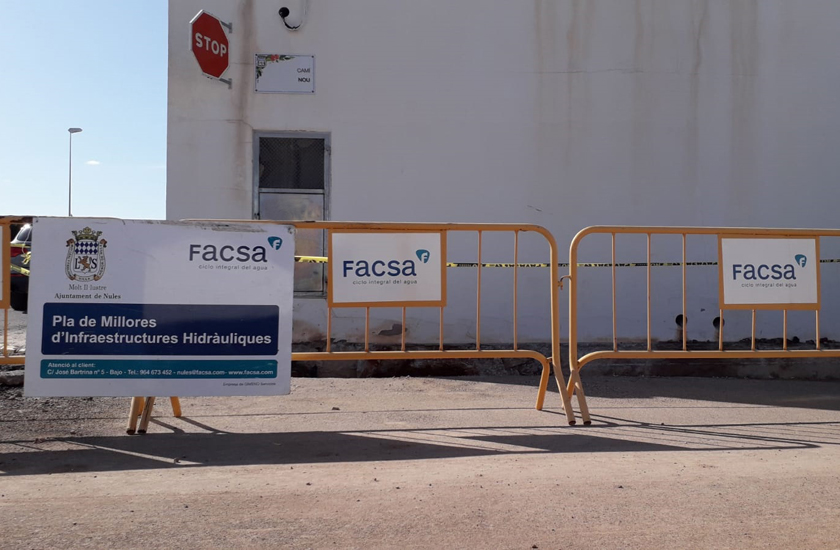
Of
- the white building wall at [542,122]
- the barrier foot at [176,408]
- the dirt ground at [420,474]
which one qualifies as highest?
the white building wall at [542,122]

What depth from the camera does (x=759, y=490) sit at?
13.3 ft

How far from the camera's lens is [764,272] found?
250 inches

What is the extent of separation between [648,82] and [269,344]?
252 inches

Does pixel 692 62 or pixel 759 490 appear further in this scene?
pixel 692 62

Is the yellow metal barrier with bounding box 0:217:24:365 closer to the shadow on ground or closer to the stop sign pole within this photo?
the shadow on ground

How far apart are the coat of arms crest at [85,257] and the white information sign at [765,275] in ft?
17.1

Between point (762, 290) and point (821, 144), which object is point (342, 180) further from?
point (821, 144)

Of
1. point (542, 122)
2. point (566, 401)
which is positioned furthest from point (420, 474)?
point (542, 122)

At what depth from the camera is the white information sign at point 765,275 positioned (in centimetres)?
632

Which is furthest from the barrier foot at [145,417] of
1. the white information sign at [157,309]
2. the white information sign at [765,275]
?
the white information sign at [765,275]

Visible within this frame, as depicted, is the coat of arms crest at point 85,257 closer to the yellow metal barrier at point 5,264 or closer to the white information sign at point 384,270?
the yellow metal barrier at point 5,264

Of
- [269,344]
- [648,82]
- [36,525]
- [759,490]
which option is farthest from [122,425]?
[648,82]

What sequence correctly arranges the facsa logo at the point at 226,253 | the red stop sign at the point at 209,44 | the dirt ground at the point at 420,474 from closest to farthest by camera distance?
the dirt ground at the point at 420,474, the facsa logo at the point at 226,253, the red stop sign at the point at 209,44

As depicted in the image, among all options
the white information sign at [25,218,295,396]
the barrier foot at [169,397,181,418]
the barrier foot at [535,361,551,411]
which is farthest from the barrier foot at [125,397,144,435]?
the barrier foot at [535,361,551,411]
